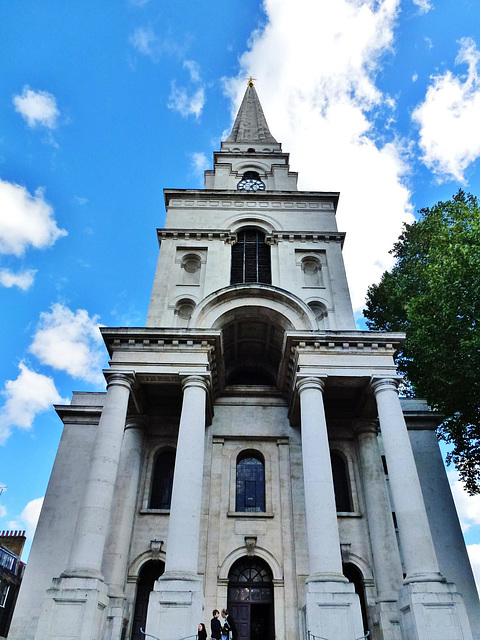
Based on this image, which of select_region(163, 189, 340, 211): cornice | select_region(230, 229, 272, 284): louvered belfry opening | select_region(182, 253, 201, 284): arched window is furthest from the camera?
select_region(163, 189, 340, 211): cornice

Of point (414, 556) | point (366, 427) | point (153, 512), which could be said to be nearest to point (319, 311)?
point (366, 427)

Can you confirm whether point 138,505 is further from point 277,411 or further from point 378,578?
point 378,578

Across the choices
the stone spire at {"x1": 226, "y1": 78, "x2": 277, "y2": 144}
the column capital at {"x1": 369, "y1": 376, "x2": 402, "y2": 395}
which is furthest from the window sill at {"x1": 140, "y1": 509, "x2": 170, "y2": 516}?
the stone spire at {"x1": 226, "y1": 78, "x2": 277, "y2": 144}

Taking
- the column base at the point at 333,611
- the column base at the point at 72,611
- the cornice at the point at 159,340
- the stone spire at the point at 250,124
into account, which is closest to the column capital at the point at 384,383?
the cornice at the point at 159,340

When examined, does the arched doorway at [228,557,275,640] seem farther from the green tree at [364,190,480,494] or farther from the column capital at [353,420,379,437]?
the green tree at [364,190,480,494]

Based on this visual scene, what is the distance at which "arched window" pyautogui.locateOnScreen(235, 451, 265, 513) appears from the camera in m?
18.5

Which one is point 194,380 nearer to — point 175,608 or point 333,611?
point 175,608

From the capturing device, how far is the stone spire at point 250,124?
3259 centimetres

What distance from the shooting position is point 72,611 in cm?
1230

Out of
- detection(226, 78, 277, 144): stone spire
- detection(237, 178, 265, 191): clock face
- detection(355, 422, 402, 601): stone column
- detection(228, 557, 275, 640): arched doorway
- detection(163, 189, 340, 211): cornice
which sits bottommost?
detection(228, 557, 275, 640): arched doorway

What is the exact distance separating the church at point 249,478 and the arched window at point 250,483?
0.06 m

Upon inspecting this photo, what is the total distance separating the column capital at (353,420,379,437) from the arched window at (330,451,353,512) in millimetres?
1401

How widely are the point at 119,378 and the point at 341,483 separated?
9999mm

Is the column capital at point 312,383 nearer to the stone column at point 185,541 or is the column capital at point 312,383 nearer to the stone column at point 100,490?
the stone column at point 185,541
